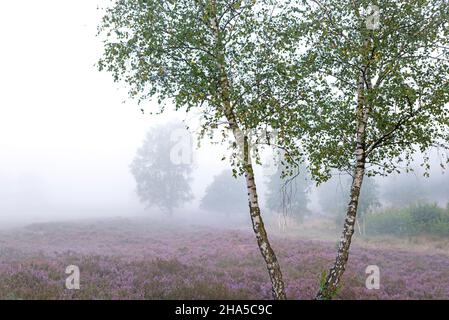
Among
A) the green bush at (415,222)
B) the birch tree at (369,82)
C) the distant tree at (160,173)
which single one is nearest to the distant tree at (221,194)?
the distant tree at (160,173)

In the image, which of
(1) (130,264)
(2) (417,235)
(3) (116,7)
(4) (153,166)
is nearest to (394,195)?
(2) (417,235)

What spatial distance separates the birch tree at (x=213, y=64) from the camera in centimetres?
1098

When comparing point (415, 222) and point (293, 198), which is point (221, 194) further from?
point (415, 222)

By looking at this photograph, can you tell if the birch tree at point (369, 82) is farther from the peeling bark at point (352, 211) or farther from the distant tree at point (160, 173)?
the distant tree at point (160, 173)

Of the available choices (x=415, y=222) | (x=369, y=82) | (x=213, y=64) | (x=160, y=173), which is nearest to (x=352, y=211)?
(x=369, y=82)

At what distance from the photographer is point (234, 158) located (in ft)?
36.0

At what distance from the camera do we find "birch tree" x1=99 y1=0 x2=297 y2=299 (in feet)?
36.0

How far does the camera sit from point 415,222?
41000mm

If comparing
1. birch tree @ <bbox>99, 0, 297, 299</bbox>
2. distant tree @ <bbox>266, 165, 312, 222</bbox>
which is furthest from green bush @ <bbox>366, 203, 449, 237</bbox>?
birch tree @ <bbox>99, 0, 297, 299</bbox>

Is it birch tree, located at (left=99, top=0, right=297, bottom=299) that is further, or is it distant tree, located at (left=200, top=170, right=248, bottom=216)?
distant tree, located at (left=200, top=170, right=248, bottom=216)

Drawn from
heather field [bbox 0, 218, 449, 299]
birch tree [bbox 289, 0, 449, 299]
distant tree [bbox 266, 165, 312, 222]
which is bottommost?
heather field [bbox 0, 218, 449, 299]

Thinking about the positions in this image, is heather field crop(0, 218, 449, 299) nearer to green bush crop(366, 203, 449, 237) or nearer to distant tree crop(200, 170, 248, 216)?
green bush crop(366, 203, 449, 237)

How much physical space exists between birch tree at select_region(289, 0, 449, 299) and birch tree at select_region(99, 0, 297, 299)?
1.24m

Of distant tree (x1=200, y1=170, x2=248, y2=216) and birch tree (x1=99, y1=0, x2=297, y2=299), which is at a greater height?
birch tree (x1=99, y1=0, x2=297, y2=299)
